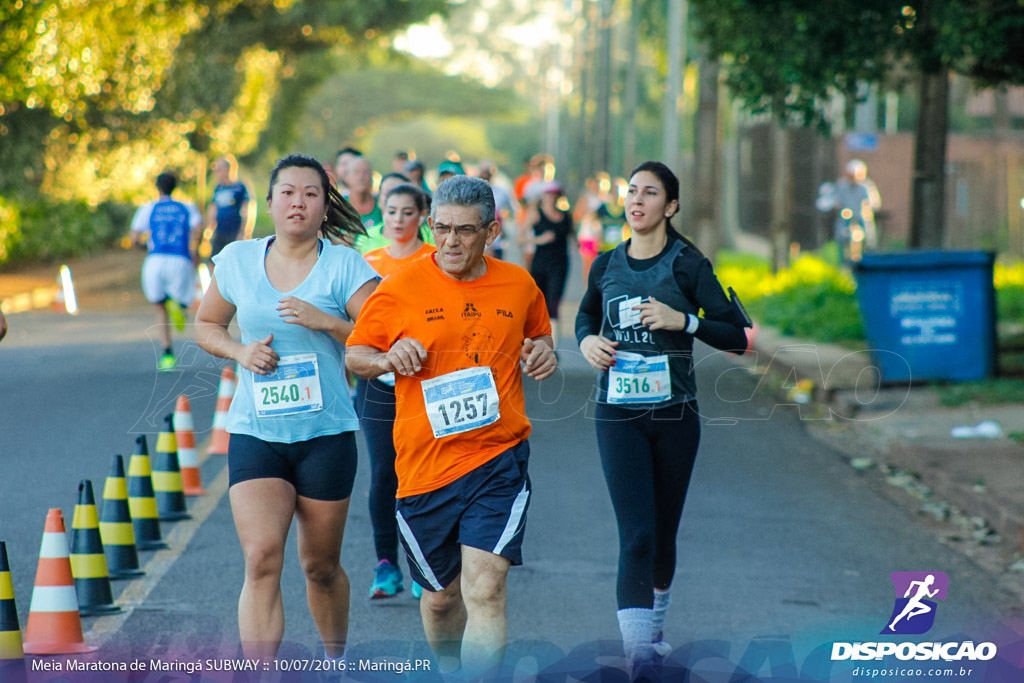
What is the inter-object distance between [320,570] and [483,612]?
780 mm

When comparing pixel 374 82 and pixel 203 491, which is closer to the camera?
pixel 203 491

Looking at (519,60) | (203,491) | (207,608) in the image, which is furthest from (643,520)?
(519,60)

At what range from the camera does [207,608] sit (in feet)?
21.1

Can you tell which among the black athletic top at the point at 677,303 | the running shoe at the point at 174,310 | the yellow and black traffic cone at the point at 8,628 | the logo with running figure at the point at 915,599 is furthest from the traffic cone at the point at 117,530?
the running shoe at the point at 174,310

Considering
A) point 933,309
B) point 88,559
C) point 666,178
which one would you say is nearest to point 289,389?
point 666,178

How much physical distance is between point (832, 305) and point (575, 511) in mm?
9819

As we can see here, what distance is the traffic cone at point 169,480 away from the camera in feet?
27.1

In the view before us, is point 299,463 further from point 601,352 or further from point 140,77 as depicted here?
point 140,77

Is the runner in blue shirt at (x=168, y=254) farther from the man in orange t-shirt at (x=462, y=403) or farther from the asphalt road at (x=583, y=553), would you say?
the man in orange t-shirt at (x=462, y=403)

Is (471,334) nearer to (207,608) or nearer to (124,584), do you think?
(207,608)

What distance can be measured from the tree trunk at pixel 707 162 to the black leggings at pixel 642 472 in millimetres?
19478

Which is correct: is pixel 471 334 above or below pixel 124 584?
above

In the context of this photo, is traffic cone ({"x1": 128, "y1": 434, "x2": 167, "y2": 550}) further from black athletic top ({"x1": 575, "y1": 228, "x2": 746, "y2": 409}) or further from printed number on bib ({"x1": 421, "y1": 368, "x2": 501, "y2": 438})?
printed number on bib ({"x1": 421, "y1": 368, "x2": 501, "y2": 438})

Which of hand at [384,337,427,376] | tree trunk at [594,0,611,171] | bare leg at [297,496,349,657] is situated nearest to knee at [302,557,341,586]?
bare leg at [297,496,349,657]
